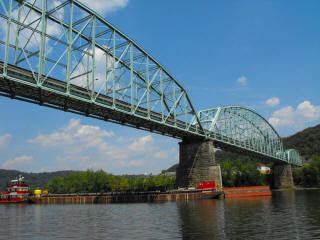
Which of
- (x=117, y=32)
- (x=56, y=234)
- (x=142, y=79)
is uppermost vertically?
(x=117, y=32)

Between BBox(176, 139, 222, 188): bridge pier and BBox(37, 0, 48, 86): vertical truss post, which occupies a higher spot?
BBox(37, 0, 48, 86): vertical truss post

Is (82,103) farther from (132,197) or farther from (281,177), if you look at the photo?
(281,177)

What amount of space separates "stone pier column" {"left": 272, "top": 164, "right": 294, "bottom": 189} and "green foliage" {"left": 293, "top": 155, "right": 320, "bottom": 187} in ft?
43.8

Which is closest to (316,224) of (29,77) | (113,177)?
(29,77)

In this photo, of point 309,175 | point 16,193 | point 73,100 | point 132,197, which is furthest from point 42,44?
point 309,175

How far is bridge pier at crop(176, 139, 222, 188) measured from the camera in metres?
88.2

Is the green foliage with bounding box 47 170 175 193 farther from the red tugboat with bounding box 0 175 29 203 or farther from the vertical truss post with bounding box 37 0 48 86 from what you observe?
the vertical truss post with bounding box 37 0 48 86

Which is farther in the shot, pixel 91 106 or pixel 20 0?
pixel 91 106

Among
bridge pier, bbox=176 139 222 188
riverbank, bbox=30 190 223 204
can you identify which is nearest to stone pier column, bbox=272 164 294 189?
bridge pier, bbox=176 139 222 188

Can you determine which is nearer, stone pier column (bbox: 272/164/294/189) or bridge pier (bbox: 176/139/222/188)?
bridge pier (bbox: 176/139/222/188)

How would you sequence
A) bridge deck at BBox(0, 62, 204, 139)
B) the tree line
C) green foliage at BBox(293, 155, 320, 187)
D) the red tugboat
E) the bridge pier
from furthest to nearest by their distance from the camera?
green foliage at BBox(293, 155, 320, 187) < the tree line < the red tugboat < the bridge pier < bridge deck at BBox(0, 62, 204, 139)

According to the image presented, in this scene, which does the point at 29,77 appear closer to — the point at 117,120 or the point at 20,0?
the point at 20,0

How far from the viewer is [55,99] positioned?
57.4m

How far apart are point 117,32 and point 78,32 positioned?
35.1 ft
